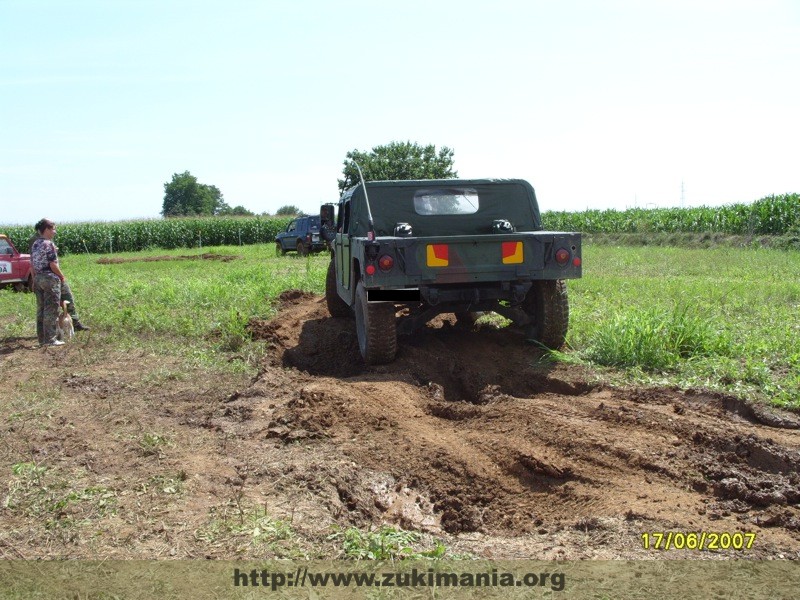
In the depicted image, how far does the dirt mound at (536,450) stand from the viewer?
3.99 meters

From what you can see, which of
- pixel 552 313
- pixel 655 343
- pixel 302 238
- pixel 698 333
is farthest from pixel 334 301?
pixel 302 238

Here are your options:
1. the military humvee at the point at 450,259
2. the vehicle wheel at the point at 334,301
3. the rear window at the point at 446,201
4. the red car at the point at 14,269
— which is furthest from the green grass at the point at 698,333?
the red car at the point at 14,269

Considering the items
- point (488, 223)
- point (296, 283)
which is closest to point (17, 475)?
point (488, 223)

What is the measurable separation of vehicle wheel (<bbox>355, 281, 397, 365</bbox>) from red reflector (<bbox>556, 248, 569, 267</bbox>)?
161 centimetres

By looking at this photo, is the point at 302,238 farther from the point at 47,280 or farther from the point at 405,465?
the point at 405,465

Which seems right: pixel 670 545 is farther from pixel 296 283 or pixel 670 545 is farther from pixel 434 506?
pixel 296 283

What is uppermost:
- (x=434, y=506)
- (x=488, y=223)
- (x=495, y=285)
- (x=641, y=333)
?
(x=488, y=223)

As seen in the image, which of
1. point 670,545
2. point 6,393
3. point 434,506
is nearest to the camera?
point 670,545

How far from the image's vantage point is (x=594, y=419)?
5.59m

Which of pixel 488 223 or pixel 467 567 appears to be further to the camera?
pixel 488 223

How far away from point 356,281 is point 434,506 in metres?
3.91

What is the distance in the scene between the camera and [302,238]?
91.5 ft

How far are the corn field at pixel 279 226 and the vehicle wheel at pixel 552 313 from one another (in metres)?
21.8

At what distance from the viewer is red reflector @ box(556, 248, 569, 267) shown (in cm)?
732
